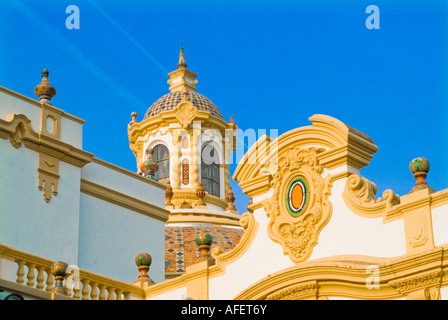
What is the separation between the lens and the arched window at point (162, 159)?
43531 mm

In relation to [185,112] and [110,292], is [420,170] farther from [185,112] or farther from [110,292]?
[185,112]

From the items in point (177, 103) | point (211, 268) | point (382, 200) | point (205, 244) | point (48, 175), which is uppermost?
point (177, 103)

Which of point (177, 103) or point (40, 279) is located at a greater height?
point (177, 103)

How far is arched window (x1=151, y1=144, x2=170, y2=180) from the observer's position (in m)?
43.5

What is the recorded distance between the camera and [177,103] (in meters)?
44.2

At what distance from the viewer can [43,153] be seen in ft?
79.5

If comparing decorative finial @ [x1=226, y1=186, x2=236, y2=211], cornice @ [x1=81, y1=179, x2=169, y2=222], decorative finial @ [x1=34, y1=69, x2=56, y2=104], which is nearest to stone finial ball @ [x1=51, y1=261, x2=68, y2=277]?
cornice @ [x1=81, y1=179, x2=169, y2=222]

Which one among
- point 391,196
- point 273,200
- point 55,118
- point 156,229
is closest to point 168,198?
point 156,229

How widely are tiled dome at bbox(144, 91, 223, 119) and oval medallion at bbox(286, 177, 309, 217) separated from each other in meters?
22.9

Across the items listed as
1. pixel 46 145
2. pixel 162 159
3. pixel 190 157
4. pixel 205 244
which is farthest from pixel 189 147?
pixel 205 244

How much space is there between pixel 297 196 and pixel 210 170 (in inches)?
912
